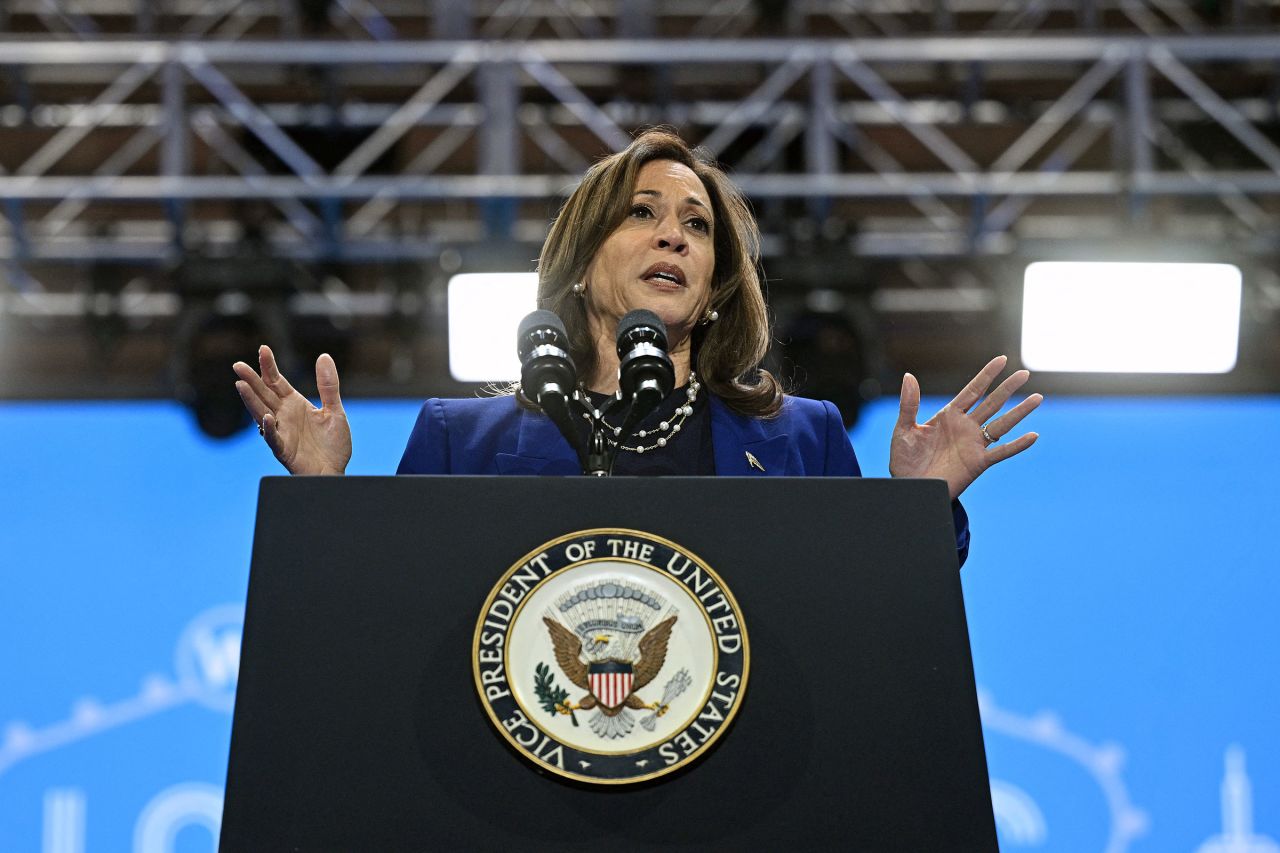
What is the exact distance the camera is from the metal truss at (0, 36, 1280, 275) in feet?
14.2

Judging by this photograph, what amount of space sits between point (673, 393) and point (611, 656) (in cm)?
70

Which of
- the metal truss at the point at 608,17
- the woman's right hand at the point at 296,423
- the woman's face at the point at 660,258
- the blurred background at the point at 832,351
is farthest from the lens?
the metal truss at the point at 608,17

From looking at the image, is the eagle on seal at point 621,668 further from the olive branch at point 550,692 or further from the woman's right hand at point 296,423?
the woman's right hand at point 296,423

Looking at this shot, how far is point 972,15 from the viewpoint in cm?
635

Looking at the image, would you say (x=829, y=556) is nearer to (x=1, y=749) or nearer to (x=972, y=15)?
(x=1, y=749)

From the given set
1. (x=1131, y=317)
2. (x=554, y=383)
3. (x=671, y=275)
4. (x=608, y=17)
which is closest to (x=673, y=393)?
(x=671, y=275)

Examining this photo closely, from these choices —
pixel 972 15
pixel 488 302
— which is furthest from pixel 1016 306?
pixel 972 15

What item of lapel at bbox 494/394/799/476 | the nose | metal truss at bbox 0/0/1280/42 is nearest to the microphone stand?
lapel at bbox 494/394/799/476

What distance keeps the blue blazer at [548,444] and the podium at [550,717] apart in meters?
0.42

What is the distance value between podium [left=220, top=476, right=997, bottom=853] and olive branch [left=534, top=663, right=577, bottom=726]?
0.01 meters

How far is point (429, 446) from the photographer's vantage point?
1562 mm

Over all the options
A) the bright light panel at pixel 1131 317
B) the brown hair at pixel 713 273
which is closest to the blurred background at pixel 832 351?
the bright light panel at pixel 1131 317

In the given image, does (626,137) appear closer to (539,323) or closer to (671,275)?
(671,275)

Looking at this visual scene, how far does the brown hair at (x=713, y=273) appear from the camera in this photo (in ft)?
5.63
